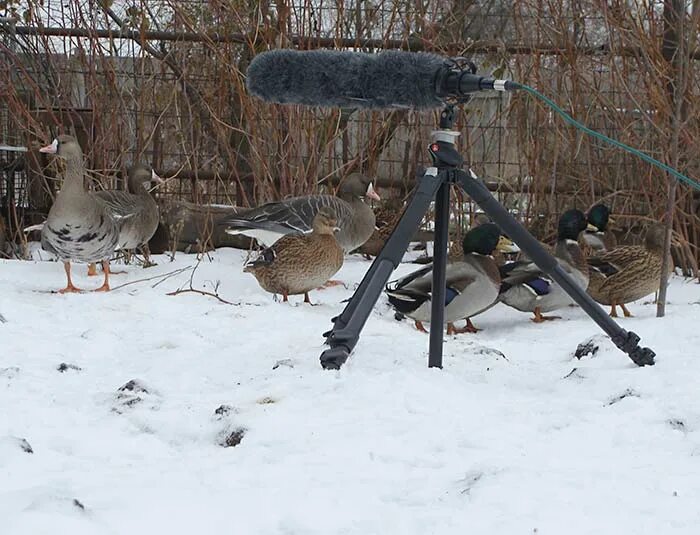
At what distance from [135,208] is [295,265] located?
7.27 feet

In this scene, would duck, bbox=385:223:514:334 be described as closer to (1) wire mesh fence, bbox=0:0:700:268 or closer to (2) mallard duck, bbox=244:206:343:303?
(2) mallard duck, bbox=244:206:343:303

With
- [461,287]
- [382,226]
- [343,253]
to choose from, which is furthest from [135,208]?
[461,287]

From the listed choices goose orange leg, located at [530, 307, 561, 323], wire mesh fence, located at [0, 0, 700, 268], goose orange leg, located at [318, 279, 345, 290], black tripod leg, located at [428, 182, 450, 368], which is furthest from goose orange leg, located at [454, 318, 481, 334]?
black tripod leg, located at [428, 182, 450, 368]

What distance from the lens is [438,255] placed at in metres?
3.82

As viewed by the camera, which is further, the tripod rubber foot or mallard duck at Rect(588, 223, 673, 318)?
mallard duck at Rect(588, 223, 673, 318)

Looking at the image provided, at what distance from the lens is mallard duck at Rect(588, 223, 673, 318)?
23.4 feet

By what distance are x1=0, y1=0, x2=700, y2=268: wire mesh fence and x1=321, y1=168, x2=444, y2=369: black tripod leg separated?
16.8ft

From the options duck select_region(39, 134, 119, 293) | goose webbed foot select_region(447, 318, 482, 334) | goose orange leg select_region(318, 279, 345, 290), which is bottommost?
goose webbed foot select_region(447, 318, 482, 334)

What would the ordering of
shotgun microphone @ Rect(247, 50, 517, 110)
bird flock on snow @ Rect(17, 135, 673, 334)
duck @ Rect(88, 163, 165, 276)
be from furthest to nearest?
duck @ Rect(88, 163, 165, 276)
bird flock on snow @ Rect(17, 135, 673, 334)
shotgun microphone @ Rect(247, 50, 517, 110)

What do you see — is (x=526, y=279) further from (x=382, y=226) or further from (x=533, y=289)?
(x=382, y=226)

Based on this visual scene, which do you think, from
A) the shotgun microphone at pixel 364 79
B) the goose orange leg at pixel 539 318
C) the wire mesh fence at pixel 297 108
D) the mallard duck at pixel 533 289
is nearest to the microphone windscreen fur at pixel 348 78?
the shotgun microphone at pixel 364 79

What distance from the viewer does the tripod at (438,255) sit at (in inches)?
139

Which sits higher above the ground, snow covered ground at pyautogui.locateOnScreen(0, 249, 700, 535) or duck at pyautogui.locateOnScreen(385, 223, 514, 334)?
snow covered ground at pyautogui.locateOnScreen(0, 249, 700, 535)

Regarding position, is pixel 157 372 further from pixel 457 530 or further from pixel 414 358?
pixel 457 530
